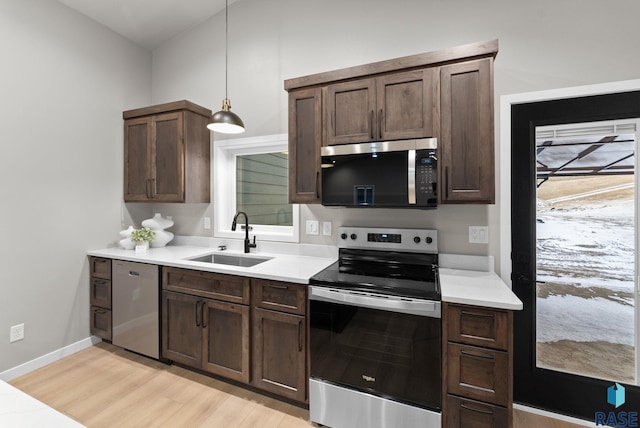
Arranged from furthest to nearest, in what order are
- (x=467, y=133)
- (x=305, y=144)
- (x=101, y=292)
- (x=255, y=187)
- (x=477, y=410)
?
(x=255, y=187) → (x=101, y=292) → (x=305, y=144) → (x=467, y=133) → (x=477, y=410)

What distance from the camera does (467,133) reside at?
181cm

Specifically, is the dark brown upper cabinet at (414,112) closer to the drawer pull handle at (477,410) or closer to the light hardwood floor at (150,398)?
the drawer pull handle at (477,410)

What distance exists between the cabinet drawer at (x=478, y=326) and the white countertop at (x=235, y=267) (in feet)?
2.85

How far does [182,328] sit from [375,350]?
1.58 metres

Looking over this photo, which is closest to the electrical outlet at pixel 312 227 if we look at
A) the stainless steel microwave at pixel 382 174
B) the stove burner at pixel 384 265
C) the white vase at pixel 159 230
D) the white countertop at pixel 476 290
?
the stove burner at pixel 384 265

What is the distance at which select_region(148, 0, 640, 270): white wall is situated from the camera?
186 cm

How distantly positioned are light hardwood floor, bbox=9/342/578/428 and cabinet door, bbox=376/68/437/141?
1.98 meters

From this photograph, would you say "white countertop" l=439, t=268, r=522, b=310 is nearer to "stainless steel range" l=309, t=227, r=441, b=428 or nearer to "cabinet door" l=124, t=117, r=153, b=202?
"stainless steel range" l=309, t=227, r=441, b=428

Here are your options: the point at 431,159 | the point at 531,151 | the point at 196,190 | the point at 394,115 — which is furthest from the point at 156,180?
the point at 531,151

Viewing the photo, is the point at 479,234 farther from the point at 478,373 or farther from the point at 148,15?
the point at 148,15

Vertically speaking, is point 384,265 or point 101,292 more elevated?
point 384,265

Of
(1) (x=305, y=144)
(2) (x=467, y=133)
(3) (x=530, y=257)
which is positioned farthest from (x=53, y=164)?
(3) (x=530, y=257)

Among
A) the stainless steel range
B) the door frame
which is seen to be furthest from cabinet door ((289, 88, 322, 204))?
the door frame

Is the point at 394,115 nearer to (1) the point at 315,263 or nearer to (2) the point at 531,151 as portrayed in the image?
(2) the point at 531,151
